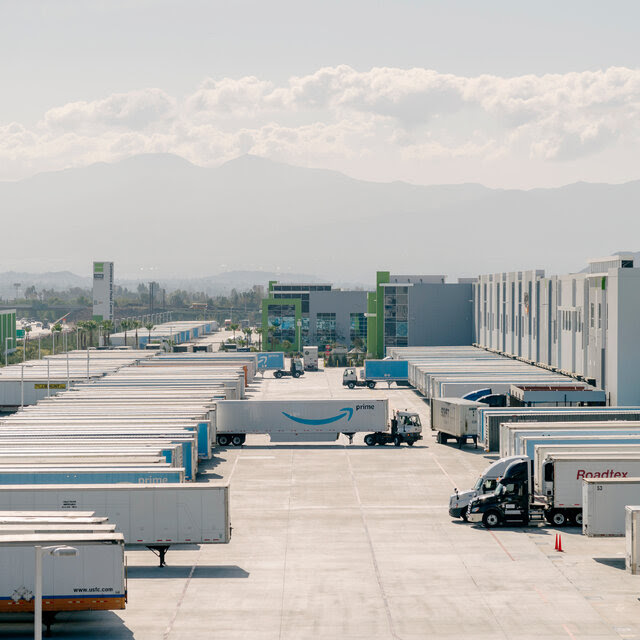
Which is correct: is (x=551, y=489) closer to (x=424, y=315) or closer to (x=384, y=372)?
(x=384, y=372)

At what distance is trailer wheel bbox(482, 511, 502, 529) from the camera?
5097cm

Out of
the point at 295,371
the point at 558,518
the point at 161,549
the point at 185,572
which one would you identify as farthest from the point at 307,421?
the point at 295,371

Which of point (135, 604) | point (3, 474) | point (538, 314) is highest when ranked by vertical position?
point (538, 314)

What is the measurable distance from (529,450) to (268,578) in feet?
74.7

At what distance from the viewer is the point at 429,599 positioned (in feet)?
127

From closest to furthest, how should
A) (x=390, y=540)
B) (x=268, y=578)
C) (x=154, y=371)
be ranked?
1. (x=268, y=578)
2. (x=390, y=540)
3. (x=154, y=371)

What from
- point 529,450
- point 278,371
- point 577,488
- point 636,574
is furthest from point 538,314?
point 636,574

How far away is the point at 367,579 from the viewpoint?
136ft

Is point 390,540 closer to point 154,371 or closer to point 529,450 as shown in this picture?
point 529,450

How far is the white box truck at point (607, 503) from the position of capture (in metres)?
44.9

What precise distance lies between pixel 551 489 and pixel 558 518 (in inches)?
57.7

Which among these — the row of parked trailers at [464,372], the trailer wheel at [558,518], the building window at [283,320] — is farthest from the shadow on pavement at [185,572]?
the building window at [283,320]

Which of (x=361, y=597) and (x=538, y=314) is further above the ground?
(x=538, y=314)

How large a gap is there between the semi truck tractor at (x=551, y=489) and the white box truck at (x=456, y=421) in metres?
27.7
